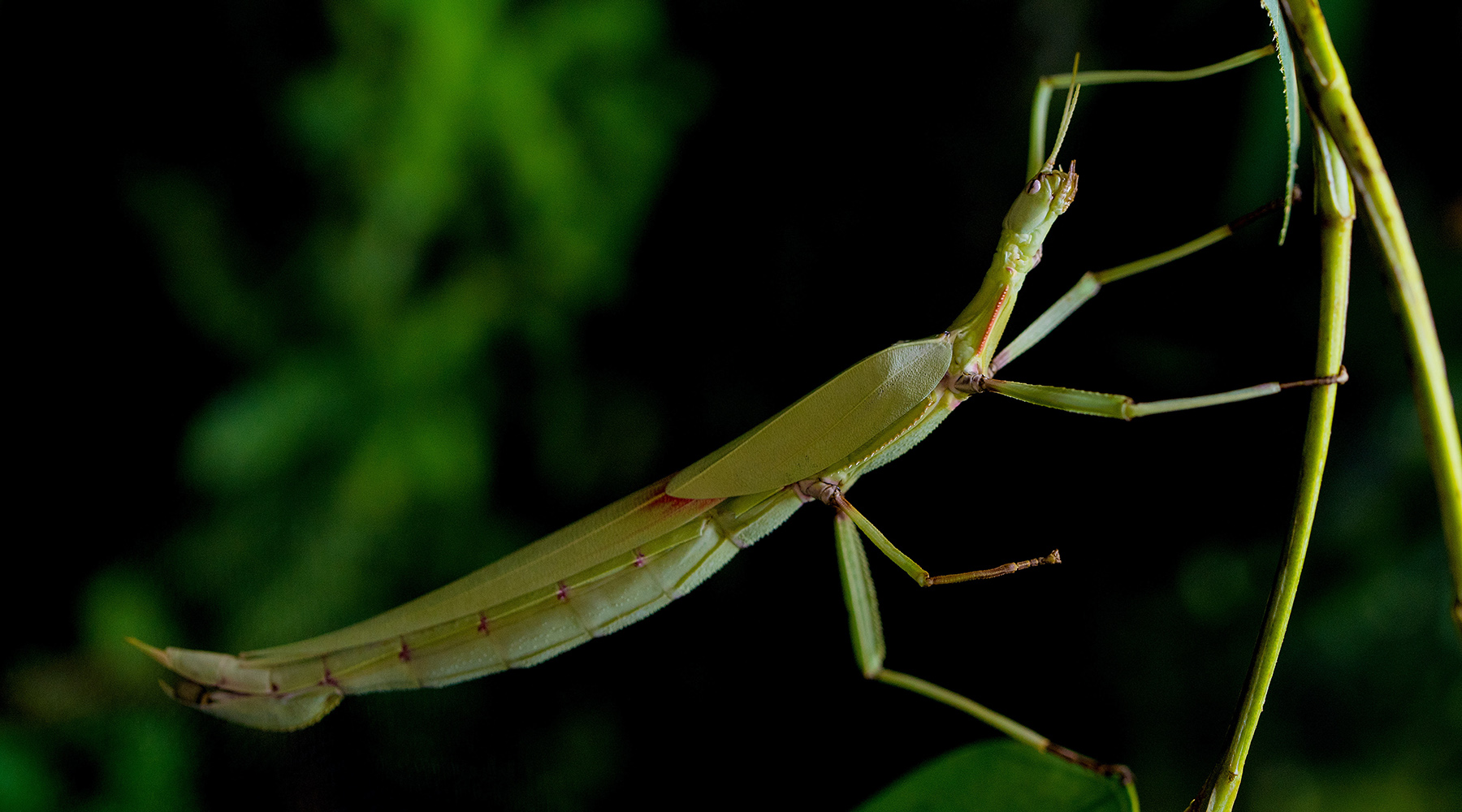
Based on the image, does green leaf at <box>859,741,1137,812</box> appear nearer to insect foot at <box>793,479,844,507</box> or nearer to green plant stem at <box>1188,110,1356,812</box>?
green plant stem at <box>1188,110,1356,812</box>

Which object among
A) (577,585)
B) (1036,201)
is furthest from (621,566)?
(1036,201)

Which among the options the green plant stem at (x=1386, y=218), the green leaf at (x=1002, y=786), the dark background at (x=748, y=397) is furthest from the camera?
the dark background at (x=748, y=397)

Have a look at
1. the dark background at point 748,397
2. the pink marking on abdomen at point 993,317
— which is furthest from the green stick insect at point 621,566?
the dark background at point 748,397

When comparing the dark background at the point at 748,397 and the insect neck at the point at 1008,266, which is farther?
the dark background at the point at 748,397

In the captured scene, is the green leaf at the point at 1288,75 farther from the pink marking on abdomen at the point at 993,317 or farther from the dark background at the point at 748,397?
the dark background at the point at 748,397

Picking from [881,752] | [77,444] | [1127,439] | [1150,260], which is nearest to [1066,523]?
[1127,439]

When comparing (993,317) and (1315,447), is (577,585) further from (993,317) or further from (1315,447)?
(1315,447)
